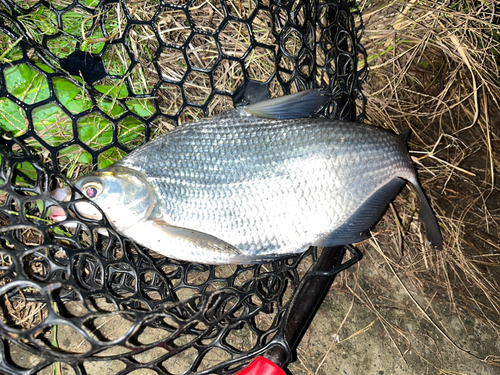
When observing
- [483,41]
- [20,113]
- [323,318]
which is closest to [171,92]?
[20,113]

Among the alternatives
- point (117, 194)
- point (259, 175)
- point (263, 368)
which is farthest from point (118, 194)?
point (263, 368)

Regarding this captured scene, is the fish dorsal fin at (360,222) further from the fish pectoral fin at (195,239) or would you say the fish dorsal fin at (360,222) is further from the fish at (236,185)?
the fish pectoral fin at (195,239)

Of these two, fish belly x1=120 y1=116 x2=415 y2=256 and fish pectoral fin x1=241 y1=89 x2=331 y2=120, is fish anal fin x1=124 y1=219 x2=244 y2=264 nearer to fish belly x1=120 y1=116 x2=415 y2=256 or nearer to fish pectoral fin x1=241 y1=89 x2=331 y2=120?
fish belly x1=120 y1=116 x2=415 y2=256

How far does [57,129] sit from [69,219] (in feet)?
2.75

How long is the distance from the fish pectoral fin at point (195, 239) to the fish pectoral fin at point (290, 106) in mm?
741

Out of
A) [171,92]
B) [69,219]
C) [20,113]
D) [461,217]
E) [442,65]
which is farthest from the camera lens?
[442,65]

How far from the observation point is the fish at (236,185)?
6.49 feet

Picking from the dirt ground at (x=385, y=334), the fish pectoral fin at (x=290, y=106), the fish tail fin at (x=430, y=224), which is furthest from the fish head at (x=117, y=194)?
the fish tail fin at (x=430, y=224)

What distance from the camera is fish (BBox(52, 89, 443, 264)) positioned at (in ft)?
6.49

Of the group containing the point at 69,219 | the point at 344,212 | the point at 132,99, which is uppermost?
the point at 132,99

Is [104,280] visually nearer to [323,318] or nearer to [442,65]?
[323,318]

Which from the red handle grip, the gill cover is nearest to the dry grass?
the red handle grip

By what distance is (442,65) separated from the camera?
3.10 metres

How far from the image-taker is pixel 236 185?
77.9 inches
